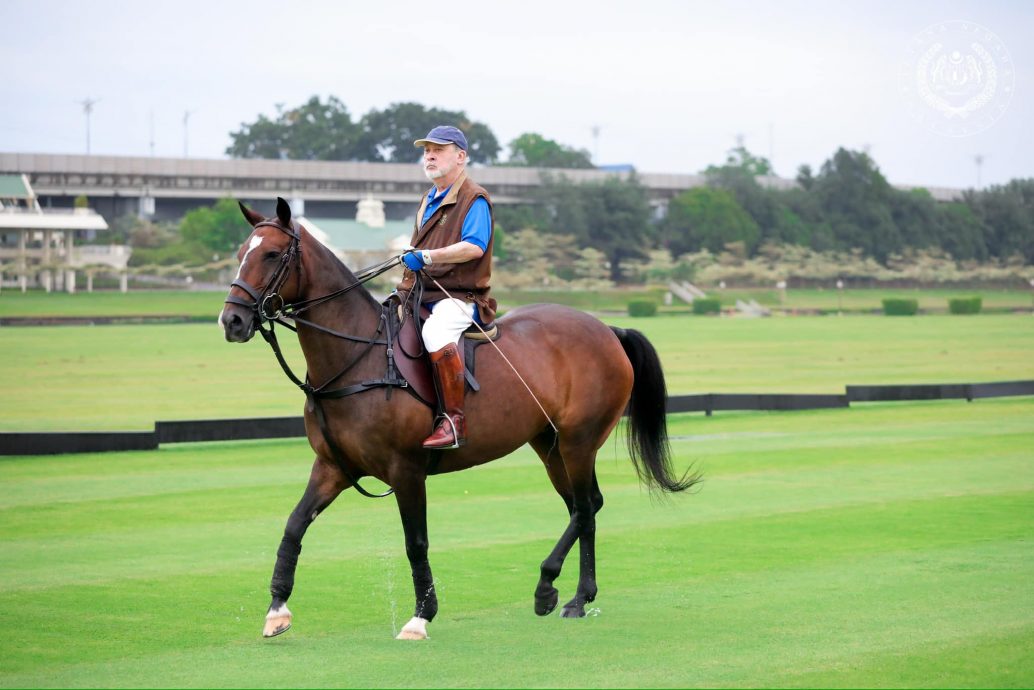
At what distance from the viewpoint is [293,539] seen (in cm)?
885

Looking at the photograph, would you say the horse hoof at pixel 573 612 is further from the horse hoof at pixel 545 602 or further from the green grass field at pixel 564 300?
the green grass field at pixel 564 300

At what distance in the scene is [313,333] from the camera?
356 inches

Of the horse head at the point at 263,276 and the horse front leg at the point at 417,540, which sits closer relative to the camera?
the horse head at the point at 263,276

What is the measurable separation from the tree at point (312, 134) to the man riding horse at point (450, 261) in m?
151

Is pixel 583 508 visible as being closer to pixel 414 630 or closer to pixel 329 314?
pixel 414 630

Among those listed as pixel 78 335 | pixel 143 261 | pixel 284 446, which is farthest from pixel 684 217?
pixel 284 446

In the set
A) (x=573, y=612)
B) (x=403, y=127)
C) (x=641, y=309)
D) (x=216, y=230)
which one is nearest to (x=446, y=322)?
(x=573, y=612)

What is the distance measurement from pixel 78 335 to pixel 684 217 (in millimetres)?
82006

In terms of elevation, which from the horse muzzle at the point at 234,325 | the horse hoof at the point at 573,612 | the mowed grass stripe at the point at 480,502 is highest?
the horse muzzle at the point at 234,325

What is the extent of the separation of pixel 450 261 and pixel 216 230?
98.9 m

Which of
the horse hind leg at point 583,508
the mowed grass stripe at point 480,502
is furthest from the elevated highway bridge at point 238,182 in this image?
the horse hind leg at point 583,508

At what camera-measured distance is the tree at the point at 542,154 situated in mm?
161225

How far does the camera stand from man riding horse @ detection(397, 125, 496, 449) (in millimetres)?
9180

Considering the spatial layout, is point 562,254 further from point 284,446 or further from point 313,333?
point 313,333
